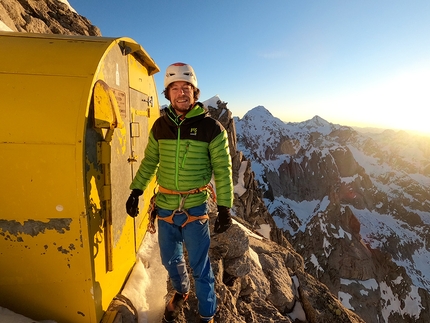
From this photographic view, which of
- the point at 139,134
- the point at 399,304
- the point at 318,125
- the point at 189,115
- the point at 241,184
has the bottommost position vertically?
the point at 399,304

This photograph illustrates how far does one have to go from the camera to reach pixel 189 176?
335cm

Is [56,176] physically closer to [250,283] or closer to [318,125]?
[250,283]

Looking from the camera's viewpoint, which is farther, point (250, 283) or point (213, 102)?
point (213, 102)

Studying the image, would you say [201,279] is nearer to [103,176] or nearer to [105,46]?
[103,176]

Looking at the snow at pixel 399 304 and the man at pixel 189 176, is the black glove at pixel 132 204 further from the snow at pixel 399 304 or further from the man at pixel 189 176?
the snow at pixel 399 304

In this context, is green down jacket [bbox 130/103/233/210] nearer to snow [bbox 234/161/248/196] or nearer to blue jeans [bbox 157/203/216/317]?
blue jeans [bbox 157/203/216/317]

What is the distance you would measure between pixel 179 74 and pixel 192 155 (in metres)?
1.10

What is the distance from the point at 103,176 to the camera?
3316 mm

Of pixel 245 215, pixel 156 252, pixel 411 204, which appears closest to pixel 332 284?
pixel 245 215

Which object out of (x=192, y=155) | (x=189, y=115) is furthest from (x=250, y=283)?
(x=189, y=115)

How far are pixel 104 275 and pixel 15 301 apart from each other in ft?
3.25

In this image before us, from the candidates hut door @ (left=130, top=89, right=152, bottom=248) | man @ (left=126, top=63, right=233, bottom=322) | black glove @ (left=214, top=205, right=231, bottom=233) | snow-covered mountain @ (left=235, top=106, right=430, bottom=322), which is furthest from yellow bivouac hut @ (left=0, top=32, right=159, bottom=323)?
snow-covered mountain @ (left=235, top=106, right=430, bottom=322)

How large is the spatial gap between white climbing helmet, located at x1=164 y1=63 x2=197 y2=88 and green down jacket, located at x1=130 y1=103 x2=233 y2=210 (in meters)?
0.36

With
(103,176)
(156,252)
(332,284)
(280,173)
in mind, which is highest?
(103,176)
